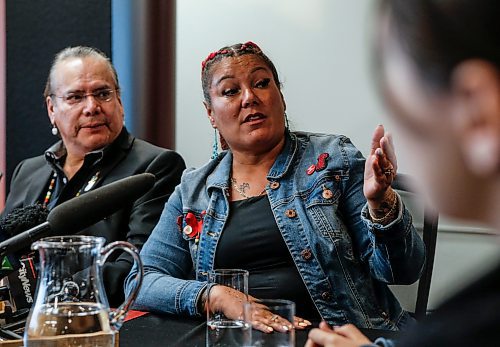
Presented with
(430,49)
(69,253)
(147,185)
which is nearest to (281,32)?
(147,185)

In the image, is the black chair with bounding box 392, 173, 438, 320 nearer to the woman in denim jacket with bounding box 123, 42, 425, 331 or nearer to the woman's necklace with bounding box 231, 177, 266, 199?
the woman in denim jacket with bounding box 123, 42, 425, 331

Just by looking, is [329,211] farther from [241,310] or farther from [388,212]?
[241,310]

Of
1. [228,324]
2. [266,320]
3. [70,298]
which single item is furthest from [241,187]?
[70,298]

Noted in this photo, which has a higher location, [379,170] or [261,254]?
[379,170]

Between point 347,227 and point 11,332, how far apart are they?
0.80m

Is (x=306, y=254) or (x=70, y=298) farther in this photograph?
(x=306, y=254)

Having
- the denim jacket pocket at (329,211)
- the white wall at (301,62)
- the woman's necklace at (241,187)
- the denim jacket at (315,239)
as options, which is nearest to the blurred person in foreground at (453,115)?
the denim jacket at (315,239)

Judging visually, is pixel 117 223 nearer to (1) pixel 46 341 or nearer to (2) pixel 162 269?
(2) pixel 162 269

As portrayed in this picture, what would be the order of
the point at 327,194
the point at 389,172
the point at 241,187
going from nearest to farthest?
the point at 389,172
the point at 327,194
the point at 241,187

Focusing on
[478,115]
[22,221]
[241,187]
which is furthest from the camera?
[241,187]

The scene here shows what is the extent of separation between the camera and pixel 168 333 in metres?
1.39

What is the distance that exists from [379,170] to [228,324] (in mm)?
444

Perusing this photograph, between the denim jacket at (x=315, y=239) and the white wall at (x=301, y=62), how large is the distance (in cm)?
98

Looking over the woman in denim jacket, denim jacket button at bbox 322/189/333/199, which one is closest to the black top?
the woman in denim jacket
